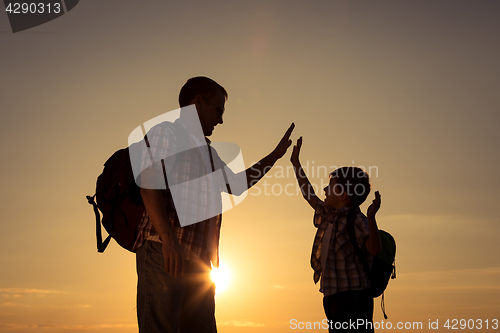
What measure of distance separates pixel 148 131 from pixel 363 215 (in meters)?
2.79

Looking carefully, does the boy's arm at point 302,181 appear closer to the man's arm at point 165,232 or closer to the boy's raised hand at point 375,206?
the boy's raised hand at point 375,206

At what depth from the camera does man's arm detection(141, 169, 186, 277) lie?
3.12 metres

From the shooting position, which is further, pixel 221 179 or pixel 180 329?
pixel 221 179

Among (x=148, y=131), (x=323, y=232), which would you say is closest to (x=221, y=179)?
(x=148, y=131)

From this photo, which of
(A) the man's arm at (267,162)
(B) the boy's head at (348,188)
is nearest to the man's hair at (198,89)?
(A) the man's arm at (267,162)

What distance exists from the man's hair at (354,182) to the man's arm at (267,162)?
93 cm

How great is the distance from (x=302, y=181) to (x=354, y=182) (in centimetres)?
67

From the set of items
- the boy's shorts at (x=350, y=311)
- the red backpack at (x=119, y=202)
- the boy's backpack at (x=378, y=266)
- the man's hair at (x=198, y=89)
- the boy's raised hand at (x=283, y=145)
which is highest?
the man's hair at (x=198, y=89)

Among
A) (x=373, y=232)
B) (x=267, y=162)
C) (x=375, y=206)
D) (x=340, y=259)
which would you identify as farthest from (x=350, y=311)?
(x=267, y=162)

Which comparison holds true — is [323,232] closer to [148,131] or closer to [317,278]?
[317,278]

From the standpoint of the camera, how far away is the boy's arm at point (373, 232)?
173 inches

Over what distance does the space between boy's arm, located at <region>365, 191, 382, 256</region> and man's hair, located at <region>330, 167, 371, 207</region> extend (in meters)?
0.56

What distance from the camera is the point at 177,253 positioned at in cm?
313

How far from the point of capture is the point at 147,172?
10.6 feet
